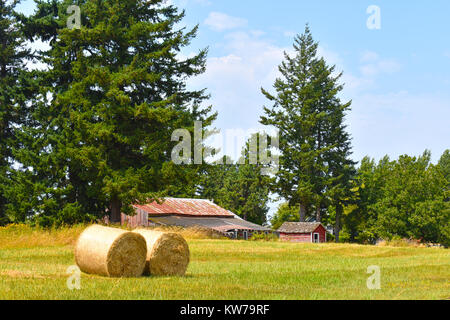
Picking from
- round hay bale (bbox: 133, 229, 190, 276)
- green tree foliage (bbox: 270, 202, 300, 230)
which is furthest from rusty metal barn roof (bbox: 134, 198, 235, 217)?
round hay bale (bbox: 133, 229, 190, 276)

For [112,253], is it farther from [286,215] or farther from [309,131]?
[286,215]

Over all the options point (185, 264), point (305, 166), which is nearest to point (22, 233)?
point (185, 264)

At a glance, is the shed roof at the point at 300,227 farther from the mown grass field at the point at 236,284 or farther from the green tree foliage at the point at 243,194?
the mown grass field at the point at 236,284

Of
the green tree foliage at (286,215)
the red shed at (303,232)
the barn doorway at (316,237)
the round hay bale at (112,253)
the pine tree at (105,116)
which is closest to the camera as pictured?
the round hay bale at (112,253)

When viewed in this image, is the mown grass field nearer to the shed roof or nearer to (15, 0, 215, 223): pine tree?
(15, 0, 215, 223): pine tree

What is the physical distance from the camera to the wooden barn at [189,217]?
59.3 meters

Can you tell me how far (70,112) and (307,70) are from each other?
4053cm

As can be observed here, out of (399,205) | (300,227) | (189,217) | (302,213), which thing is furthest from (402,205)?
(189,217)

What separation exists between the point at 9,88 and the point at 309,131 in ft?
123

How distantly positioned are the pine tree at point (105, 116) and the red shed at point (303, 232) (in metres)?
26.6

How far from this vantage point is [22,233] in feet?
95.4

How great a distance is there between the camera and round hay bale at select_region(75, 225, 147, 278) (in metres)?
13.7

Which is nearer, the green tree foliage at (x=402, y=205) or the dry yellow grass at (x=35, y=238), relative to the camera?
the dry yellow grass at (x=35, y=238)

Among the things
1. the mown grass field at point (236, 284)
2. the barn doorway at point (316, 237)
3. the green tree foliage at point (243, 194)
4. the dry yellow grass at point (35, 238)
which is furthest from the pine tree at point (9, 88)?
the green tree foliage at point (243, 194)
